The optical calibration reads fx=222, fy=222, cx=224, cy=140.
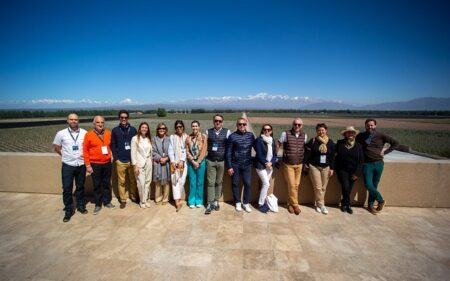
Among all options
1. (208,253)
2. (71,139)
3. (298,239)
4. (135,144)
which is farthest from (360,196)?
(71,139)

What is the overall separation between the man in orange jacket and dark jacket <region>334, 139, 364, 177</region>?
15.0 ft

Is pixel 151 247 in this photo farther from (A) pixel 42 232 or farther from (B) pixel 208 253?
(A) pixel 42 232

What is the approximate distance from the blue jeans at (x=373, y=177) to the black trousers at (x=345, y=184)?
0.97ft

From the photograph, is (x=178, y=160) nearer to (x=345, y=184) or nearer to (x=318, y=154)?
(x=318, y=154)

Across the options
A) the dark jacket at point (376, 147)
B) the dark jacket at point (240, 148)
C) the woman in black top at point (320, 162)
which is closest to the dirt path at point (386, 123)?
the dark jacket at point (376, 147)

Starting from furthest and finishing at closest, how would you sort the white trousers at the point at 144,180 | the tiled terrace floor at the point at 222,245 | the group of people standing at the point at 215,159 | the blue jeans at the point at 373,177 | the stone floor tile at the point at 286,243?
the white trousers at the point at 144,180 < the blue jeans at the point at 373,177 < the group of people standing at the point at 215,159 < the stone floor tile at the point at 286,243 < the tiled terrace floor at the point at 222,245

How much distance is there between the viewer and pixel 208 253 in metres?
3.13

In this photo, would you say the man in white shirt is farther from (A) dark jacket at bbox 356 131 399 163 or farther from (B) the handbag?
(A) dark jacket at bbox 356 131 399 163

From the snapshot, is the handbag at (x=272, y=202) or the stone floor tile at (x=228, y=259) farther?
the handbag at (x=272, y=202)

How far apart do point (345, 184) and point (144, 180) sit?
4046 millimetres

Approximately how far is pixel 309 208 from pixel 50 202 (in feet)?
18.0

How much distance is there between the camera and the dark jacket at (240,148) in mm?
Result: 4293

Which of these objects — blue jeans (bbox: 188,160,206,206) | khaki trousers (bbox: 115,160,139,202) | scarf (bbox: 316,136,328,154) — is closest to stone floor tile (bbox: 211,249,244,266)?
blue jeans (bbox: 188,160,206,206)

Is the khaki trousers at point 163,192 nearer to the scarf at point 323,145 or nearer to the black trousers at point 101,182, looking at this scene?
the black trousers at point 101,182
